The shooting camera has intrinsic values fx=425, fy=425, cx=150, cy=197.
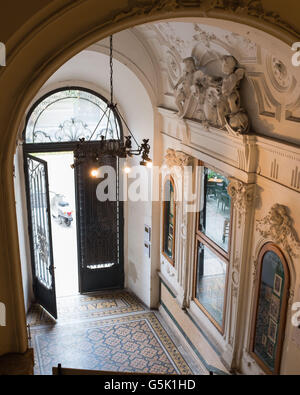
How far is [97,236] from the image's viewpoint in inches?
403

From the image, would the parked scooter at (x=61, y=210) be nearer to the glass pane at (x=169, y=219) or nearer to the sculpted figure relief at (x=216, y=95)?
the glass pane at (x=169, y=219)

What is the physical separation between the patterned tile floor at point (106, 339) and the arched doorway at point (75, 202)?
17.7 inches

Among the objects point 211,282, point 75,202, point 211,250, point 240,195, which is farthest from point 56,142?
point 240,195

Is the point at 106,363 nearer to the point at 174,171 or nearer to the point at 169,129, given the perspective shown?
the point at 174,171

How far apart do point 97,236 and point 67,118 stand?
2.86 metres

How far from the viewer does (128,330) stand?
28.6ft

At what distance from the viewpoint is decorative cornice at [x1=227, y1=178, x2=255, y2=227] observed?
224 inches

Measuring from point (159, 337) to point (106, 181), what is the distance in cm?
372

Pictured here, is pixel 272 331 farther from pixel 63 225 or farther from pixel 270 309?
pixel 63 225

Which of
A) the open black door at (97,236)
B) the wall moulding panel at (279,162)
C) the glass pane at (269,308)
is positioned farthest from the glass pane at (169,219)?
the wall moulding panel at (279,162)

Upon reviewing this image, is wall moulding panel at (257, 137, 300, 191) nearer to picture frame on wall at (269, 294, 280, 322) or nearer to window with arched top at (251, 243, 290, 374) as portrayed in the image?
window with arched top at (251, 243, 290, 374)

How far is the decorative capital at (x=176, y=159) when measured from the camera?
7.44 meters

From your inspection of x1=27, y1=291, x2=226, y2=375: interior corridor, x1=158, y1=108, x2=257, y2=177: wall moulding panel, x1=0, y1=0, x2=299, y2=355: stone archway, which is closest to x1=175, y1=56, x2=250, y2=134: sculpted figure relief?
x1=158, y1=108, x2=257, y2=177: wall moulding panel

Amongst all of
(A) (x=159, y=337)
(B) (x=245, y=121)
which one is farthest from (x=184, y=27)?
(A) (x=159, y=337)
